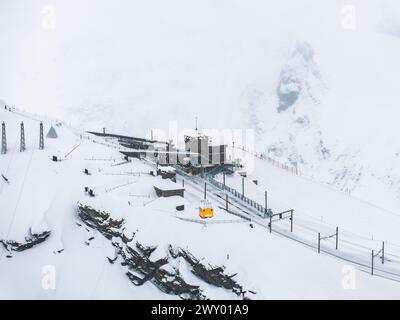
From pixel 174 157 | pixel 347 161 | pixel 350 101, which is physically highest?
pixel 350 101

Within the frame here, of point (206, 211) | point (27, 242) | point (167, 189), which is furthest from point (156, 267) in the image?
point (27, 242)

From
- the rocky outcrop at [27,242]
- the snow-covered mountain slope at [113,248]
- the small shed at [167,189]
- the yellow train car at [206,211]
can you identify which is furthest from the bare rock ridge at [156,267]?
the small shed at [167,189]

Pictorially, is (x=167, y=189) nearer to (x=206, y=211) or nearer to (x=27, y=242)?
(x=206, y=211)

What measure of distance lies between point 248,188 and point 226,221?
109ft

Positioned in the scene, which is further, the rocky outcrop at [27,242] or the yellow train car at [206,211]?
the yellow train car at [206,211]

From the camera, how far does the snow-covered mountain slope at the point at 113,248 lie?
181ft

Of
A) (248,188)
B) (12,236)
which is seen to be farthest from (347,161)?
(12,236)

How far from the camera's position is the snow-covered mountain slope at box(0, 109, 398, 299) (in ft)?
181

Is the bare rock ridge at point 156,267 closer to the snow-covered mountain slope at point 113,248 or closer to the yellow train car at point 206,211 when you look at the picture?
the snow-covered mountain slope at point 113,248

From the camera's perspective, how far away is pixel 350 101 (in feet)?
623

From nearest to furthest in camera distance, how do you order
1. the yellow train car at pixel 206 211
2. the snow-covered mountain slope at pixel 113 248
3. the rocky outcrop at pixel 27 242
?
the snow-covered mountain slope at pixel 113 248
the rocky outcrop at pixel 27 242
the yellow train car at pixel 206 211

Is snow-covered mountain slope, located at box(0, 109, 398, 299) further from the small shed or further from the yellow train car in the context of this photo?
the small shed

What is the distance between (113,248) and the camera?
218 feet
